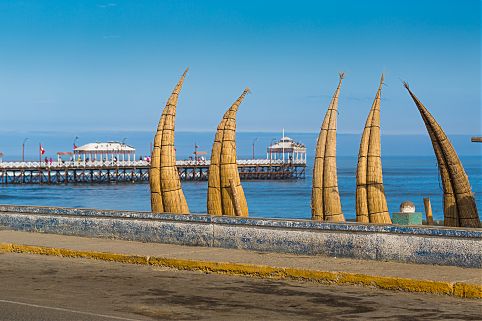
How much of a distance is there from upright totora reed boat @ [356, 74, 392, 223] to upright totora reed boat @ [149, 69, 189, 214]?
486cm

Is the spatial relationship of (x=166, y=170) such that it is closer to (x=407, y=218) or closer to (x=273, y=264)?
(x=407, y=218)

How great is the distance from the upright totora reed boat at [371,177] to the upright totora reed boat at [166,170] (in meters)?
4.86

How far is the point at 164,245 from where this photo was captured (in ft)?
50.4

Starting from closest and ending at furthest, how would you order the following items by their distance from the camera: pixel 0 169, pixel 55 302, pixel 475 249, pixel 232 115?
pixel 55 302, pixel 475 249, pixel 232 115, pixel 0 169

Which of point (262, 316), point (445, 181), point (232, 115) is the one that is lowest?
point (262, 316)

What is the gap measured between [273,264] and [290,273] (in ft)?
1.76

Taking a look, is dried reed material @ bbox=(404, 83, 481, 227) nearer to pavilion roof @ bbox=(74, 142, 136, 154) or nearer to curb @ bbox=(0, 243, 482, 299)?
curb @ bbox=(0, 243, 482, 299)

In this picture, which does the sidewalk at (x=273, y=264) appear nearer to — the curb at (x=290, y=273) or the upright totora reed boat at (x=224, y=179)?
the curb at (x=290, y=273)

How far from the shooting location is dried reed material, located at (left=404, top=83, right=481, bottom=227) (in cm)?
2011

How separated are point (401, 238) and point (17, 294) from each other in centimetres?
545

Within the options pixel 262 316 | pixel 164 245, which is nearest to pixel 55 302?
pixel 262 316

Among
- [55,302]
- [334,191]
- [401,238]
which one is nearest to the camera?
[55,302]

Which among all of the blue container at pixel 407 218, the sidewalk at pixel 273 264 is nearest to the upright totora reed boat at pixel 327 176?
the blue container at pixel 407 218

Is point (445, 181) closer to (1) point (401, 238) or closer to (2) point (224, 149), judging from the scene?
(2) point (224, 149)
